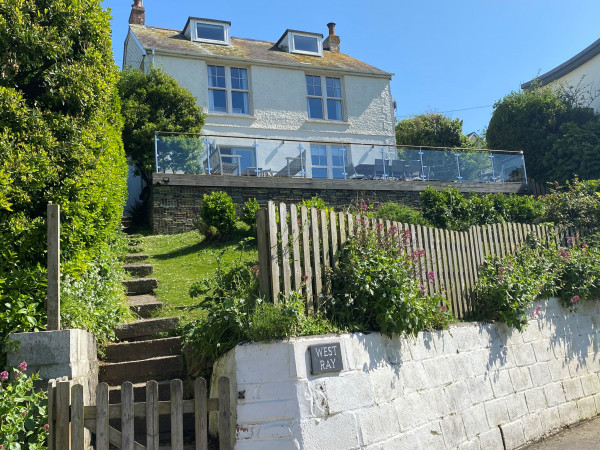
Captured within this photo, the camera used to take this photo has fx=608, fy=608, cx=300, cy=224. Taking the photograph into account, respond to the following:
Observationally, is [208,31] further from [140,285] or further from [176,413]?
[176,413]

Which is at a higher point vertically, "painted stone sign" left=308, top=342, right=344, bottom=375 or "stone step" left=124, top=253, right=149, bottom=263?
"stone step" left=124, top=253, right=149, bottom=263

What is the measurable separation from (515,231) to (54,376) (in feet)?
20.8

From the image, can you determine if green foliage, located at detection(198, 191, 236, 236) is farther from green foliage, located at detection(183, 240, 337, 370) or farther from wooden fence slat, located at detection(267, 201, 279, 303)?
wooden fence slat, located at detection(267, 201, 279, 303)

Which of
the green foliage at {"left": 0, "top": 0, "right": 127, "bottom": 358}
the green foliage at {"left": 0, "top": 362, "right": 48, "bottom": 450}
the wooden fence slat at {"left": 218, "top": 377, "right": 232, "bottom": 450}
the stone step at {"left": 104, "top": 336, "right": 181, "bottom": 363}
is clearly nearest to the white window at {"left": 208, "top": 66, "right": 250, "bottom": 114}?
the green foliage at {"left": 0, "top": 0, "right": 127, "bottom": 358}

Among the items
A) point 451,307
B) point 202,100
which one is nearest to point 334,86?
point 202,100

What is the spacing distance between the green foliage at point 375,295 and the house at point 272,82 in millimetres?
11048

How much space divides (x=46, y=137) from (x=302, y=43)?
1909cm

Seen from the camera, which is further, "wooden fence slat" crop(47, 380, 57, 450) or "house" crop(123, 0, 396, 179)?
"house" crop(123, 0, 396, 179)

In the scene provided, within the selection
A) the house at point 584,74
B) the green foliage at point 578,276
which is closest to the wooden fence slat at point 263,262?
the green foliage at point 578,276

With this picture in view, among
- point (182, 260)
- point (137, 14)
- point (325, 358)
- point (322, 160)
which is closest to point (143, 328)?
point (325, 358)

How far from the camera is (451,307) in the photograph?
283 inches

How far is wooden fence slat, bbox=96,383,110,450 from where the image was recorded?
4.58m

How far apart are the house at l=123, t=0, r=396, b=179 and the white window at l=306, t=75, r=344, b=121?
0.12 feet

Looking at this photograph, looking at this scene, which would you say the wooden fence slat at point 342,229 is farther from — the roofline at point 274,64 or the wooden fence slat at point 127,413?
→ the roofline at point 274,64
